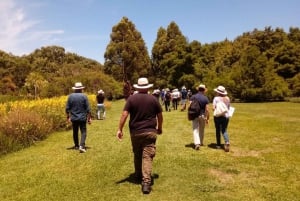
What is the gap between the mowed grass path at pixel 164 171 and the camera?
7965mm

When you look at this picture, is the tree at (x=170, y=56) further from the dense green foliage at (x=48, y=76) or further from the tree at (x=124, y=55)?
the dense green foliage at (x=48, y=76)

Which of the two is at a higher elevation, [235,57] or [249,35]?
[249,35]

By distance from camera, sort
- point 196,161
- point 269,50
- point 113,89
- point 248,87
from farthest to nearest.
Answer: point 269,50
point 113,89
point 248,87
point 196,161

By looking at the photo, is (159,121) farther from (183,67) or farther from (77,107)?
(183,67)

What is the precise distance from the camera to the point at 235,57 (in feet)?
205

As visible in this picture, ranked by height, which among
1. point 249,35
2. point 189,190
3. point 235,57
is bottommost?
point 189,190

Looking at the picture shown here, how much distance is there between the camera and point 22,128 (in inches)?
585

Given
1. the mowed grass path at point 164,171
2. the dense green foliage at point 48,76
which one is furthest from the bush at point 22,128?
the dense green foliage at point 48,76

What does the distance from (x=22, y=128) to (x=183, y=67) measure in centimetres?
4547

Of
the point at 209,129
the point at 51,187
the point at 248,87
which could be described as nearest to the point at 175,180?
the point at 51,187

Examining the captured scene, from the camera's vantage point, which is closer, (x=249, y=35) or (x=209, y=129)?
(x=209, y=129)

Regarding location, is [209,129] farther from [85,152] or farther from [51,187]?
[51,187]

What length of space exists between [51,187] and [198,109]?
5.64 m

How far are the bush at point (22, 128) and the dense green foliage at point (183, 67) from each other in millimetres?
27352
